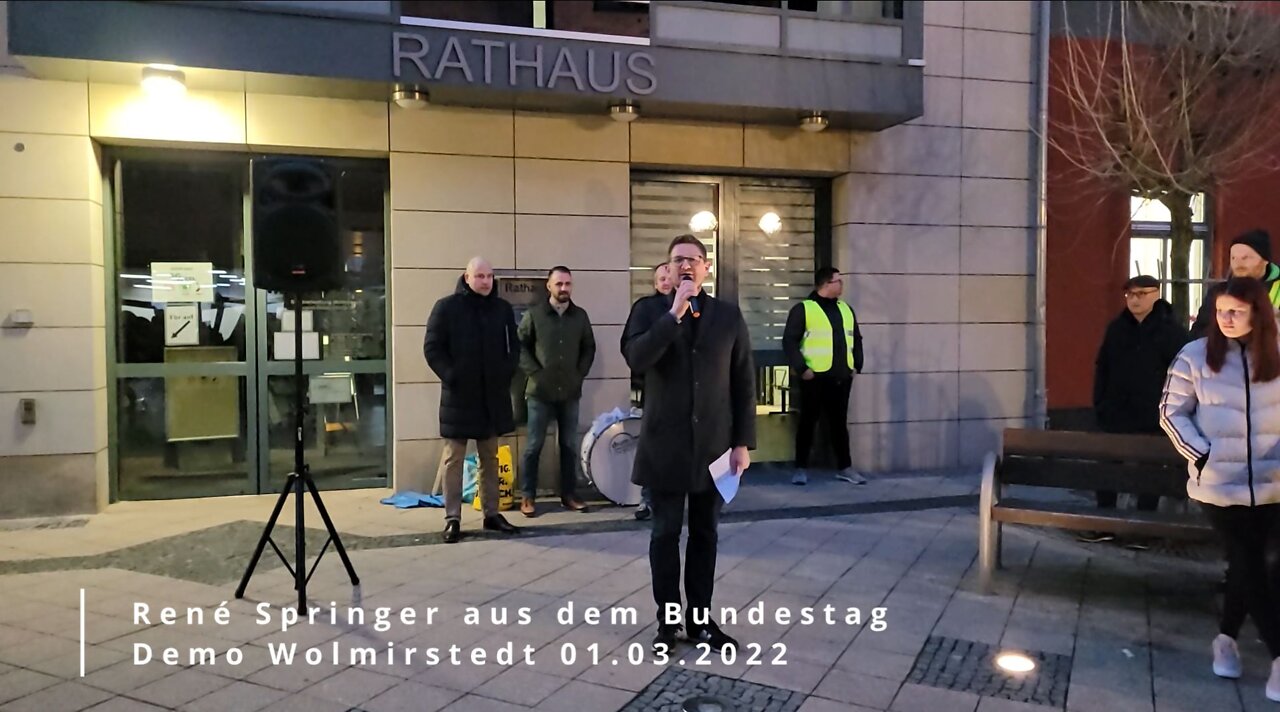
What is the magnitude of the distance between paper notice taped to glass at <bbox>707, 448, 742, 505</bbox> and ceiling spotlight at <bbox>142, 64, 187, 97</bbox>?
5.46 meters

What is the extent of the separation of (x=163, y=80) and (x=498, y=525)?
4399 millimetres

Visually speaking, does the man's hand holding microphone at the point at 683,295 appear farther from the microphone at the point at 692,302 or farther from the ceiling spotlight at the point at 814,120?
the ceiling spotlight at the point at 814,120

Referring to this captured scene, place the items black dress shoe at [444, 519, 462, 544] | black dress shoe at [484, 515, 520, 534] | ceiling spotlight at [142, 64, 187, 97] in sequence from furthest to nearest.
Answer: ceiling spotlight at [142, 64, 187, 97] < black dress shoe at [484, 515, 520, 534] < black dress shoe at [444, 519, 462, 544]

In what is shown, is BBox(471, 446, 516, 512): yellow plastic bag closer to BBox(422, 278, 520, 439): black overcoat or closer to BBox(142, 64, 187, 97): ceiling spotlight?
BBox(422, 278, 520, 439): black overcoat

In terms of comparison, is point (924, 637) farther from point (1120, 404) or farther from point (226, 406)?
point (226, 406)

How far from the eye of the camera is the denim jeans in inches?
309

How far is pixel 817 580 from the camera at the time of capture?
5.91 meters

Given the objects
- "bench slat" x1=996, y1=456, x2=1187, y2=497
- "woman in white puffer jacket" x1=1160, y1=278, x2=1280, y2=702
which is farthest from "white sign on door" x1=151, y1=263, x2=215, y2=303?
"woman in white puffer jacket" x1=1160, y1=278, x2=1280, y2=702

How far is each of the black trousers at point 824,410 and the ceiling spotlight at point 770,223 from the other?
1.79 m

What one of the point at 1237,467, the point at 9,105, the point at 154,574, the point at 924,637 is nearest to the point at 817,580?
the point at 924,637

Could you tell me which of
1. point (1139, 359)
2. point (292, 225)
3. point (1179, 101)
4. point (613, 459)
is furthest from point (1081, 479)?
point (1179, 101)

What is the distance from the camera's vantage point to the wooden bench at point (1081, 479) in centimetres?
529

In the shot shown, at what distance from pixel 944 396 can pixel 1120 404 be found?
128 inches

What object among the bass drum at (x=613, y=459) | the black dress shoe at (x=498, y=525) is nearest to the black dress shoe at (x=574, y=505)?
the bass drum at (x=613, y=459)
